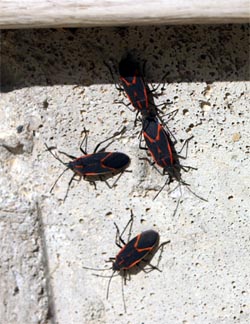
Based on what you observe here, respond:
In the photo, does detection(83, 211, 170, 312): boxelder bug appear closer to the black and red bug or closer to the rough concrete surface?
the rough concrete surface

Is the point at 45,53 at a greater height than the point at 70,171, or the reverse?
the point at 45,53

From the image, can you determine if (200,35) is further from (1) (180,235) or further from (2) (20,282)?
(2) (20,282)

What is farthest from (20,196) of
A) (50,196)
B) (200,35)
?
(200,35)

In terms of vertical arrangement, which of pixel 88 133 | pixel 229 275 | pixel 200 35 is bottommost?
pixel 229 275

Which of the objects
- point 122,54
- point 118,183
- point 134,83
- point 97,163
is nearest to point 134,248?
point 118,183

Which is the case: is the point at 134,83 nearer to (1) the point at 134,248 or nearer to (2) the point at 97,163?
(2) the point at 97,163

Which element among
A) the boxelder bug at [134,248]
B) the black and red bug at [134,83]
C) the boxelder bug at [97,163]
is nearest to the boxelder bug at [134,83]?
the black and red bug at [134,83]

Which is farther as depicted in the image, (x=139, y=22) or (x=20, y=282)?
(x=20, y=282)

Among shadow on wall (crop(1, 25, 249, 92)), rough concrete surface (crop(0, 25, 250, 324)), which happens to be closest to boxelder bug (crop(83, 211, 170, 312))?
rough concrete surface (crop(0, 25, 250, 324))
